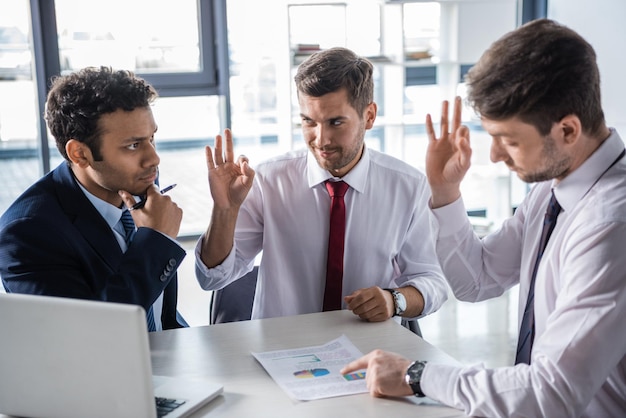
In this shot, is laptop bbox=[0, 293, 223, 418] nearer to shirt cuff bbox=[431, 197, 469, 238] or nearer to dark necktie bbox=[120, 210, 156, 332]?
dark necktie bbox=[120, 210, 156, 332]

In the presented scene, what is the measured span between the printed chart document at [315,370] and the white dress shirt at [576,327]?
186mm

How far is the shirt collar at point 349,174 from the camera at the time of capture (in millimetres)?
2287

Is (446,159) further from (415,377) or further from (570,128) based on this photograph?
(415,377)

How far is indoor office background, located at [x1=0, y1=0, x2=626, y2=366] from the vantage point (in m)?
5.07

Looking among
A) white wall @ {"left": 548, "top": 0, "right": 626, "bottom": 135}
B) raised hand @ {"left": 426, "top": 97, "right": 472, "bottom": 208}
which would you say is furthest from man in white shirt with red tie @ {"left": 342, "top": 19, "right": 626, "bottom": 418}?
white wall @ {"left": 548, "top": 0, "right": 626, "bottom": 135}

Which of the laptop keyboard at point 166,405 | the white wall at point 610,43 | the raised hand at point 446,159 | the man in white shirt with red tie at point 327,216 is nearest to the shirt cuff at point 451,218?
the raised hand at point 446,159

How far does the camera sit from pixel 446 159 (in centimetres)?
182

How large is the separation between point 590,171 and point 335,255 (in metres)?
0.90

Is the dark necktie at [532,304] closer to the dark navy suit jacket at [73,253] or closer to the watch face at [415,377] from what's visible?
the watch face at [415,377]

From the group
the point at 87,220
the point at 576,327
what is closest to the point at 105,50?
the point at 87,220

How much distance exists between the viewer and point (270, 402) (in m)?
1.52

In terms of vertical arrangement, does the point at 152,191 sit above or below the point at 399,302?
above

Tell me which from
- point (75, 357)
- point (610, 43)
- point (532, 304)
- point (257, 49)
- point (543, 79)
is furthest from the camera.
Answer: point (257, 49)

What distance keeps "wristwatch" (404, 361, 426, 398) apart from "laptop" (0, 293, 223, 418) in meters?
0.48
